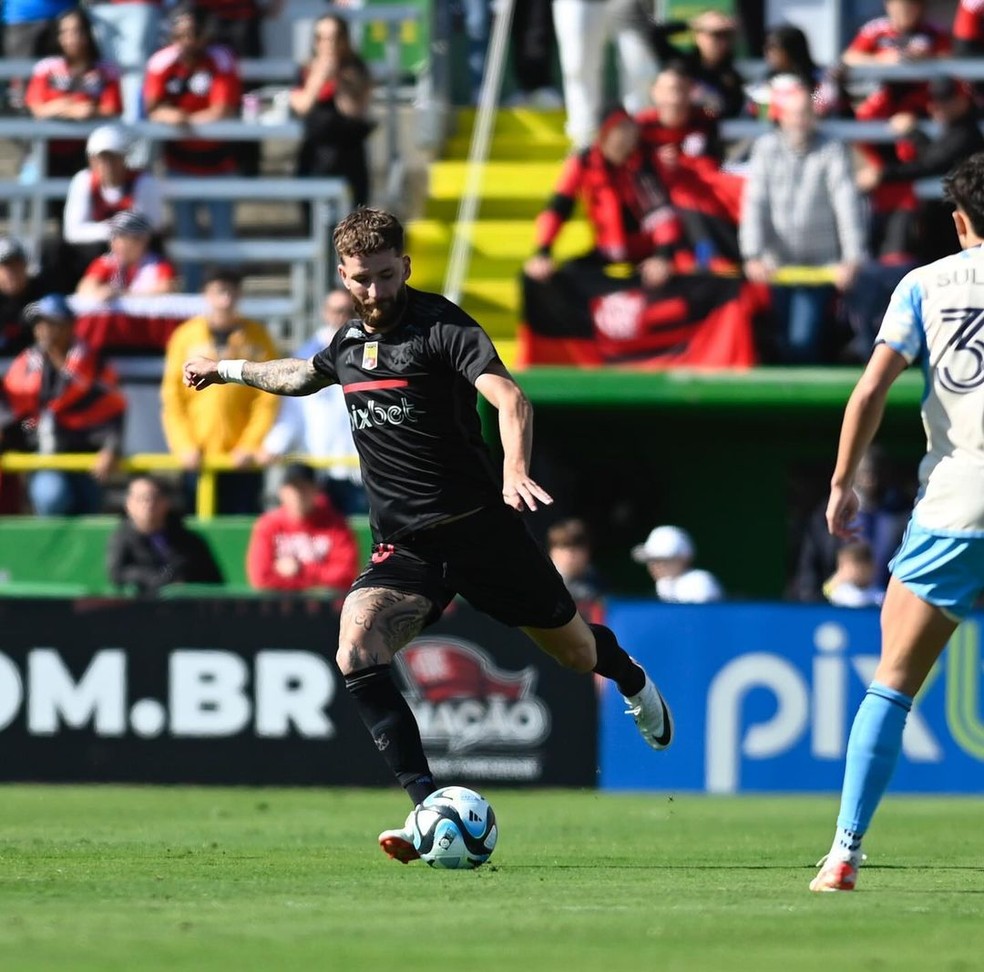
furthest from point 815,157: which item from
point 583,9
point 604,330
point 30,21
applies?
point 30,21

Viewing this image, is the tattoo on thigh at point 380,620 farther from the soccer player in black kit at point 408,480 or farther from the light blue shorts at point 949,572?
the light blue shorts at point 949,572

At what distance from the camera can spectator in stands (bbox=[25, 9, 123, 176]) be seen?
18.0m

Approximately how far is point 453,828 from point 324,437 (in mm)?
8485

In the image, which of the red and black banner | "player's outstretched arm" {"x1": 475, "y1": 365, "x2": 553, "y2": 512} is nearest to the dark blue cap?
the red and black banner

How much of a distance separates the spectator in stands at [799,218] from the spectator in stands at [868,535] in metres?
0.97

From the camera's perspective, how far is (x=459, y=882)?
7.19 meters

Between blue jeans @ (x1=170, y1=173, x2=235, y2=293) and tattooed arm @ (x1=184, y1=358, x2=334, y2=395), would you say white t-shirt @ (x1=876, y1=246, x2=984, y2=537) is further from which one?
blue jeans @ (x1=170, y1=173, x2=235, y2=293)

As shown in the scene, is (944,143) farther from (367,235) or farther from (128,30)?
(367,235)

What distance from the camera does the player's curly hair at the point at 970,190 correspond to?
6.61 metres

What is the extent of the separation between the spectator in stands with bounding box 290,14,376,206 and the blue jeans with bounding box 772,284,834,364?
406 centimetres

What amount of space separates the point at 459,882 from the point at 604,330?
8775 mm

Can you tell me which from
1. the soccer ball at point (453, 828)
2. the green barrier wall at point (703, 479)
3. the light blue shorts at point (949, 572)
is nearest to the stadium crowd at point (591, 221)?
the green barrier wall at point (703, 479)

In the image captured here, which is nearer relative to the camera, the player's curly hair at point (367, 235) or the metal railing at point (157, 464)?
the player's curly hair at point (367, 235)

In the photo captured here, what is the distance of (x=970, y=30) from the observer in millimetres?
17812
